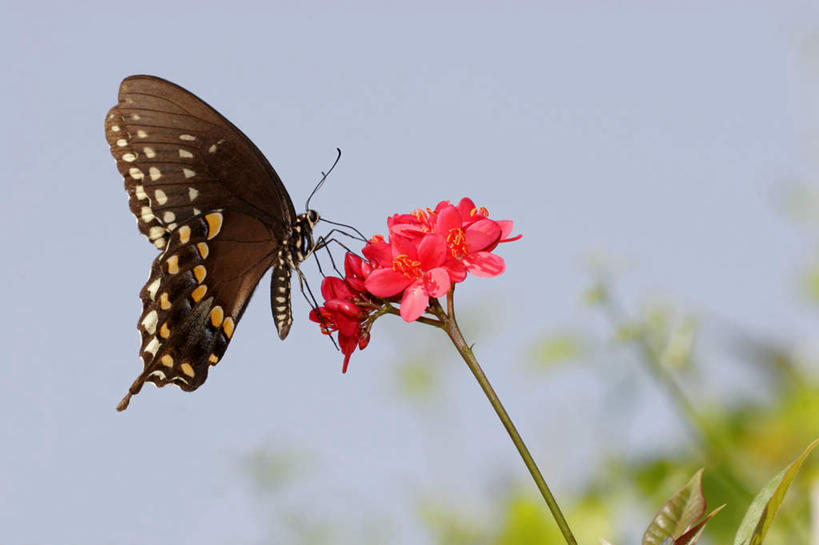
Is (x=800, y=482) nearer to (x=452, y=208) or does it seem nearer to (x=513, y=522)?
(x=513, y=522)

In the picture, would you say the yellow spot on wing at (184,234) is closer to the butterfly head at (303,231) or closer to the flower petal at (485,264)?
the butterfly head at (303,231)

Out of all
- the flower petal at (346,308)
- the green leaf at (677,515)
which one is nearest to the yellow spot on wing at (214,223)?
the flower petal at (346,308)

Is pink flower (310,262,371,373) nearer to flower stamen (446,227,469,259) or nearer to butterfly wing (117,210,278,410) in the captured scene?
flower stamen (446,227,469,259)

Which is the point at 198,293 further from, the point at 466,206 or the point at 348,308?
the point at 466,206

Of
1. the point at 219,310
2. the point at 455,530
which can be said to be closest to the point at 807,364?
the point at 455,530

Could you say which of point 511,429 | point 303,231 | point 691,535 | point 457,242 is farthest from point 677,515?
point 303,231

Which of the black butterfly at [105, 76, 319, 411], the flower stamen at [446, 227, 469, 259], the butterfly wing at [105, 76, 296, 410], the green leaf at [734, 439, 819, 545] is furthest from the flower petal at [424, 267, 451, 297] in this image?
the butterfly wing at [105, 76, 296, 410]
